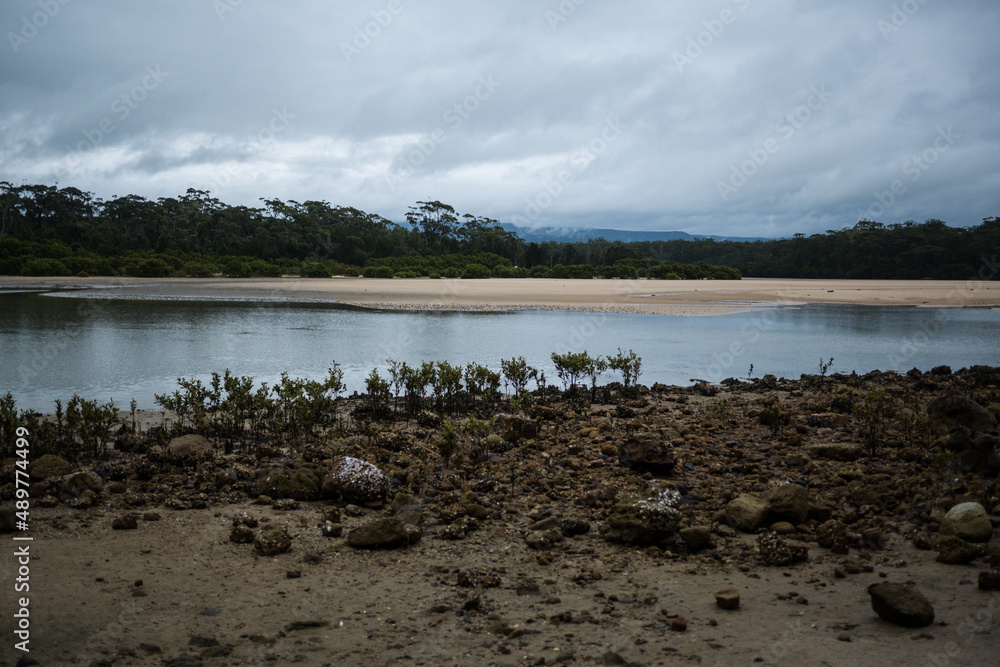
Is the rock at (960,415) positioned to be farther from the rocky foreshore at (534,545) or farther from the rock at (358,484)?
the rock at (358,484)

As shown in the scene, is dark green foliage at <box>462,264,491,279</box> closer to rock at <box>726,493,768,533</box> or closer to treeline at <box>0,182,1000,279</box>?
treeline at <box>0,182,1000,279</box>

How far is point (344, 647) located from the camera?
384 centimetres

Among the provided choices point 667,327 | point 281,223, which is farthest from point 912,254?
point 281,223

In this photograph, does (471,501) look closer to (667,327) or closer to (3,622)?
(3,622)

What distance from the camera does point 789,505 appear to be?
5.61 meters

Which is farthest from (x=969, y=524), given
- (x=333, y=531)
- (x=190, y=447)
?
(x=190, y=447)

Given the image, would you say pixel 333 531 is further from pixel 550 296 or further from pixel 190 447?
pixel 550 296

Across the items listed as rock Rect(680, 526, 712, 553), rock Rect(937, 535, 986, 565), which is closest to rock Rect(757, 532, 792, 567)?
rock Rect(680, 526, 712, 553)

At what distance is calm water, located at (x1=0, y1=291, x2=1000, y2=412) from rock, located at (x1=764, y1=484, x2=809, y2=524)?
27.7 feet

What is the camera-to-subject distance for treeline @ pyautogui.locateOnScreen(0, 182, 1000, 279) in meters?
67.9

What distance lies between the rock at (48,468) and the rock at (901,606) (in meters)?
7.35

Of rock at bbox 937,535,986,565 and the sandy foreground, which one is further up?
the sandy foreground

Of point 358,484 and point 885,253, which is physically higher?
Result: point 885,253

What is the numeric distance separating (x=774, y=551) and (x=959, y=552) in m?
1.28
